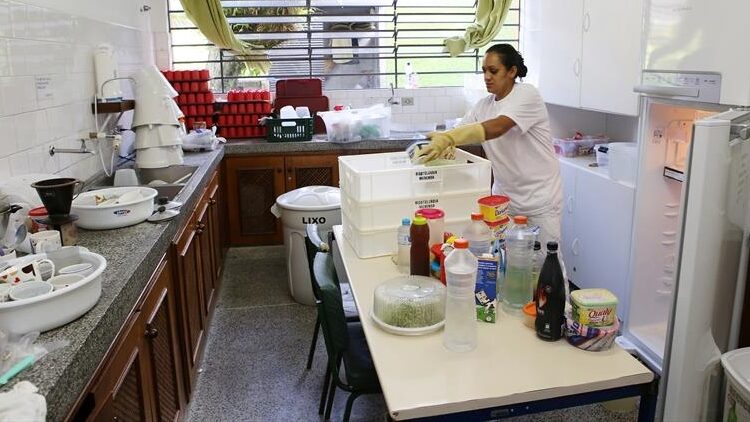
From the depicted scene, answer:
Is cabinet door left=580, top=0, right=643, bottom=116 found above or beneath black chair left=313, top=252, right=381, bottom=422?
above

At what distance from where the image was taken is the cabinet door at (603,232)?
310cm

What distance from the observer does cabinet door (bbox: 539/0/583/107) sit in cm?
359

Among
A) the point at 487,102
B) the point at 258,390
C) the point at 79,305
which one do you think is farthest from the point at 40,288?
the point at 487,102

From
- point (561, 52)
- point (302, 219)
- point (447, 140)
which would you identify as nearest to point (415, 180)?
point (447, 140)

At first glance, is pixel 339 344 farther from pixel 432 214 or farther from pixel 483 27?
pixel 483 27

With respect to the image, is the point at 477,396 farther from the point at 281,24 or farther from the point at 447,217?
the point at 281,24

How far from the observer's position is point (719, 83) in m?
2.26

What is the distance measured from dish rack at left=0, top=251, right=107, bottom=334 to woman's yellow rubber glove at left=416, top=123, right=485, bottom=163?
1.25 m

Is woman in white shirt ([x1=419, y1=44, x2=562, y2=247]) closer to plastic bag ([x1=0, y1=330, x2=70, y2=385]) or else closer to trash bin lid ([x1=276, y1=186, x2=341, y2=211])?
trash bin lid ([x1=276, y1=186, x2=341, y2=211])

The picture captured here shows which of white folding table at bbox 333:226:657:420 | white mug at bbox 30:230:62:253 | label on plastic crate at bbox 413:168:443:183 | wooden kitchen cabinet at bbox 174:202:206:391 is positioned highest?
label on plastic crate at bbox 413:168:443:183

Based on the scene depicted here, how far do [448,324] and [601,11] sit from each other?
2445mm

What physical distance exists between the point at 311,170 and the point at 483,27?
1856 mm

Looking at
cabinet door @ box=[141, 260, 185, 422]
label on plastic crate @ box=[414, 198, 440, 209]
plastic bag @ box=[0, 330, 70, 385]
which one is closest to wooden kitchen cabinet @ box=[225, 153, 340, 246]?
cabinet door @ box=[141, 260, 185, 422]

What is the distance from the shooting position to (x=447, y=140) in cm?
230
